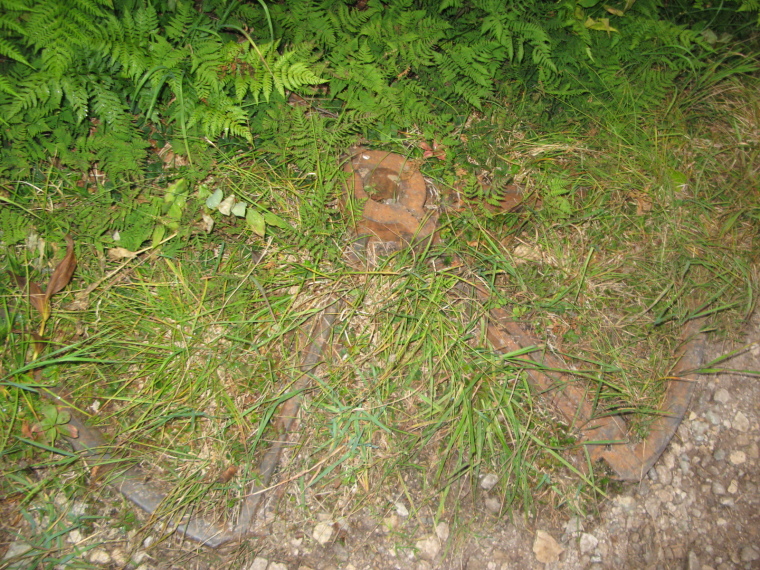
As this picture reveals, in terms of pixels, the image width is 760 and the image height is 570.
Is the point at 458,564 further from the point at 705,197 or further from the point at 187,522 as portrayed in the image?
the point at 705,197

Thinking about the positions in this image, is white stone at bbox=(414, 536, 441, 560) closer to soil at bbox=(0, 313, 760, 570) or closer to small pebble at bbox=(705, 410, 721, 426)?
soil at bbox=(0, 313, 760, 570)

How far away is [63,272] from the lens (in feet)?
6.78

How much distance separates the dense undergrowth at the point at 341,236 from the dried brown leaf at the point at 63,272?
5 centimetres

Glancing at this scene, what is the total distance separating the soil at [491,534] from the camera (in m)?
1.76

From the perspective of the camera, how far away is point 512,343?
214 centimetres

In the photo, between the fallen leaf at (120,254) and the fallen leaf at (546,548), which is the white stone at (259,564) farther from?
the fallen leaf at (120,254)

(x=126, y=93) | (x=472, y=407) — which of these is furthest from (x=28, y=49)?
(x=472, y=407)

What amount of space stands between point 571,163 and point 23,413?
2812 millimetres

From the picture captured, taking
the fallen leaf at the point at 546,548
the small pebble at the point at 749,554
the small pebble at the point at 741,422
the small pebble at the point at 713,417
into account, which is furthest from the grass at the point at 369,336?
the small pebble at the point at 749,554

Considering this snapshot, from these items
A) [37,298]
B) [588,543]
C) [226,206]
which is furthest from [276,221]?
[588,543]

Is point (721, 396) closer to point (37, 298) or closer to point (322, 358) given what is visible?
point (322, 358)

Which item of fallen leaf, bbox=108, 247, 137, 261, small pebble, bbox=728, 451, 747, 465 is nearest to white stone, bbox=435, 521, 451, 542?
small pebble, bbox=728, 451, 747, 465

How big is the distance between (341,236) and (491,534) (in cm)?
142

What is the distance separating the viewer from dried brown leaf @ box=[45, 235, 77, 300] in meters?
2.04
